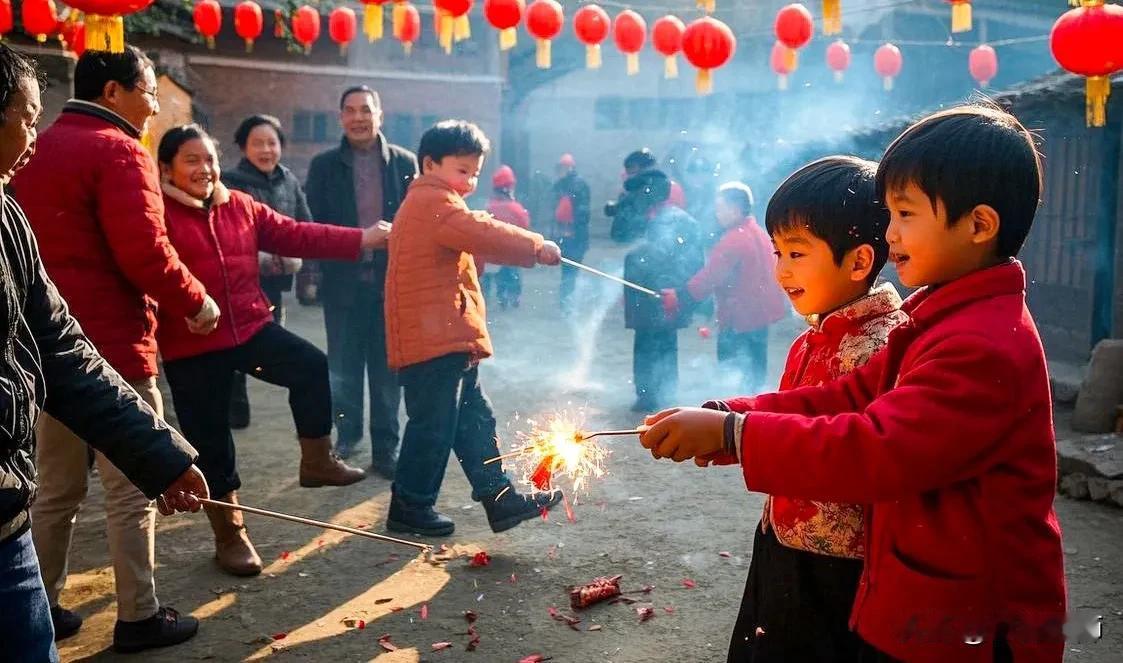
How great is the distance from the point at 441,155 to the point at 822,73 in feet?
63.5

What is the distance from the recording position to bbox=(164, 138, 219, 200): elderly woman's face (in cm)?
433

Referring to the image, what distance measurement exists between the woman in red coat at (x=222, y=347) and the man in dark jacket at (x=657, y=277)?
3779 millimetres

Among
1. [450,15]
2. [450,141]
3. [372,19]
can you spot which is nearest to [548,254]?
[450,141]

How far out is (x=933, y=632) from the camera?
5.88 ft

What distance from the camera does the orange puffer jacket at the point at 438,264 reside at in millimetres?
4645

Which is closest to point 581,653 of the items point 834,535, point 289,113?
point 834,535

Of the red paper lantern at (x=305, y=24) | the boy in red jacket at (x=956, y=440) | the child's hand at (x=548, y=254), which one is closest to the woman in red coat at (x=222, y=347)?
the child's hand at (x=548, y=254)

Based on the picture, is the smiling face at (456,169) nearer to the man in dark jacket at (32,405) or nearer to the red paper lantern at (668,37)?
the man in dark jacket at (32,405)

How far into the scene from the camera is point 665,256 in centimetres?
776

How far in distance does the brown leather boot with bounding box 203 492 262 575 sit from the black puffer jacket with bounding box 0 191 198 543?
6.30 feet

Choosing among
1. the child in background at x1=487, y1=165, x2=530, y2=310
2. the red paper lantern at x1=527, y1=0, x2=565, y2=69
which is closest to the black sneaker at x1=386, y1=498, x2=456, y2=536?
the red paper lantern at x1=527, y1=0, x2=565, y2=69

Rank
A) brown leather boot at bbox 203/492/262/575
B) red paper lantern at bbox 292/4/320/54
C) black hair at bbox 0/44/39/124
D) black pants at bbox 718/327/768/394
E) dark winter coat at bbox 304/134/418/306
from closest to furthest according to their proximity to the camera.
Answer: black hair at bbox 0/44/39/124 < brown leather boot at bbox 203/492/262/575 < dark winter coat at bbox 304/134/418/306 < black pants at bbox 718/327/768/394 < red paper lantern at bbox 292/4/320/54

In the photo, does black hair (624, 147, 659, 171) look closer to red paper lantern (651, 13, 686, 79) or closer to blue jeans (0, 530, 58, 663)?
red paper lantern (651, 13, 686, 79)

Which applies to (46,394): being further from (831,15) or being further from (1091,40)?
(1091,40)
